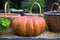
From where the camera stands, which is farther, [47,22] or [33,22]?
[47,22]

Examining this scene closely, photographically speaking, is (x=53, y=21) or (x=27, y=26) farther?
(x=53, y=21)

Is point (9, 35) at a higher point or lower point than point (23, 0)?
lower

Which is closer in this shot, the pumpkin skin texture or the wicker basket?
the pumpkin skin texture

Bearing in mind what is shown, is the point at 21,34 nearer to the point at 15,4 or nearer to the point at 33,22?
the point at 33,22

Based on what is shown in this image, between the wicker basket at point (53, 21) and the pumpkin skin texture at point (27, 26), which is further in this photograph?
the wicker basket at point (53, 21)

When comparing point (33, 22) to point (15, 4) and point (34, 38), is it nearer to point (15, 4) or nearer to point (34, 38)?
point (34, 38)

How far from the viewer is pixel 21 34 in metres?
2.03

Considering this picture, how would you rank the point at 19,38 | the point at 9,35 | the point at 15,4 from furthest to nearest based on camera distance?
the point at 15,4 < the point at 9,35 < the point at 19,38

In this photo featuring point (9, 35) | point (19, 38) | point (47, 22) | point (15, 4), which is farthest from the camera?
point (15, 4)

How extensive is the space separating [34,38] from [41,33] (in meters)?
0.23

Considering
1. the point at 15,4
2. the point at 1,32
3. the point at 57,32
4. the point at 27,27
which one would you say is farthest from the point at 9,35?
the point at 15,4

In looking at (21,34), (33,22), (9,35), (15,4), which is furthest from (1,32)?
(15,4)

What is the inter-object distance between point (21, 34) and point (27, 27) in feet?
0.36

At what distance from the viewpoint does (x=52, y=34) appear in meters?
2.11
